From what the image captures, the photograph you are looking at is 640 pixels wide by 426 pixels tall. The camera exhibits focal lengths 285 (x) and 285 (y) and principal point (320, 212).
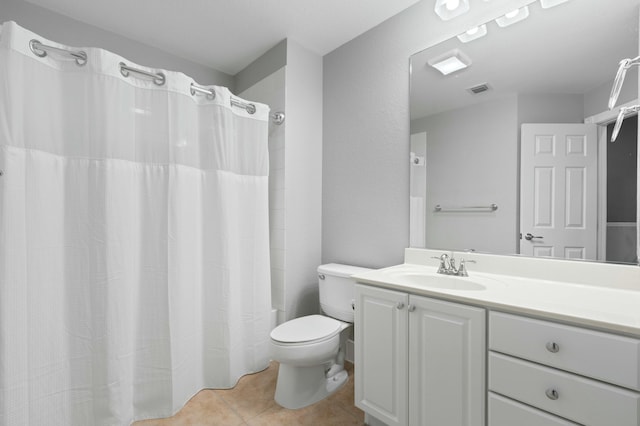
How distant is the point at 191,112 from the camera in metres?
1.69

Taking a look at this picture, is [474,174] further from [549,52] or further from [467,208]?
[549,52]

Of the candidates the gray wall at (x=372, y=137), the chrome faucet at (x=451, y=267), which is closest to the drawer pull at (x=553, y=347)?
the chrome faucet at (x=451, y=267)

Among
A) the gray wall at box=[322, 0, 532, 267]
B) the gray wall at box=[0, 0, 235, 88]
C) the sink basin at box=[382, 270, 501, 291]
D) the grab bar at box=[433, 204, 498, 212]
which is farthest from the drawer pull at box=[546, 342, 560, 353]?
the gray wall at box=[0, 0, 235, 88]

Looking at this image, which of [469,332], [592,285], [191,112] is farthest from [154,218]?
[592,285]

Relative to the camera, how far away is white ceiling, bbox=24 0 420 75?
1789 mm

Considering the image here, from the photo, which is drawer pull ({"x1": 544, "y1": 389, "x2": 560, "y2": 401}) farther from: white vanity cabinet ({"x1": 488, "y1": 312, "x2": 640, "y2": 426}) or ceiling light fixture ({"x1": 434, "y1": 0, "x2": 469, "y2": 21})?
ceiling light fixture ({"x1": 434, "y1": 0, "x2": 469, "y2": 21})

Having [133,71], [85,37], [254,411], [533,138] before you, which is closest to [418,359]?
[254,411]

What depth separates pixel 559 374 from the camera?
2.91 ft

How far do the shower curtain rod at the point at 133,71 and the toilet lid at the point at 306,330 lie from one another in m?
1.43

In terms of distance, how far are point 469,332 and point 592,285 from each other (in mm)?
658

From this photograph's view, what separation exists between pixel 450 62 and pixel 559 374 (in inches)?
62.3

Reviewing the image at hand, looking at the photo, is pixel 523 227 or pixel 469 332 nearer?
pixel 469 332

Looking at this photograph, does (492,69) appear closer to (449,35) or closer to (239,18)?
(449,35)

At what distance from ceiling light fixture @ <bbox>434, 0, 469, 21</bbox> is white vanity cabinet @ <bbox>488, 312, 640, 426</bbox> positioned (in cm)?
160
